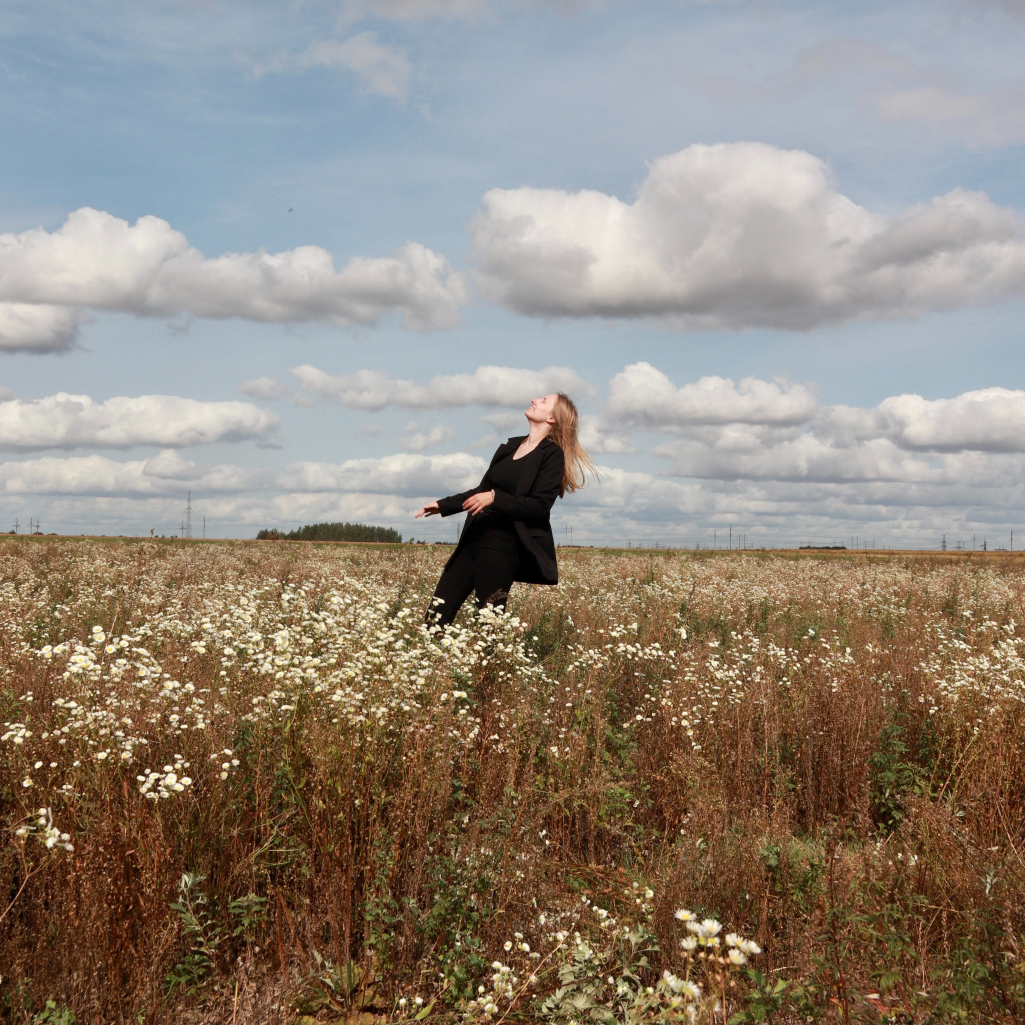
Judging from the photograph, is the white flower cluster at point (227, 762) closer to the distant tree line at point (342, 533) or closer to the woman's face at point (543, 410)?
the woman's face at point (543, 410)

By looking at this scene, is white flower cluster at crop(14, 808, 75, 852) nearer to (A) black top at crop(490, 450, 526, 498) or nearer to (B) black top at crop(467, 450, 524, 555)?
(B) black top at crop(467, 450, 524, 555)

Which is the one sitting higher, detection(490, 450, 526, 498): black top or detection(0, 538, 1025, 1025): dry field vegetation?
detection(490, 450, 526, 498): black top

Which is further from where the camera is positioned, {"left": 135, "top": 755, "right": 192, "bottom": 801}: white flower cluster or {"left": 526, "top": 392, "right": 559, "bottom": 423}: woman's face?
{"left": 526, "top": 392, "right": 559, "bottom": 423}: woman's face

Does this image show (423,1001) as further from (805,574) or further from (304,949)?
(805,574)

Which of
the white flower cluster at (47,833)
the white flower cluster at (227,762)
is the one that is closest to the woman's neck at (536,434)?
the white flower cluster at (227,762)

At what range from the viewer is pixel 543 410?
7.27 metres

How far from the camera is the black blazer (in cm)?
704

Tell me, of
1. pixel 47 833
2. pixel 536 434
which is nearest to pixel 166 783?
pixel 47 833

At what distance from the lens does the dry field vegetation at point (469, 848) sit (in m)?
2.77

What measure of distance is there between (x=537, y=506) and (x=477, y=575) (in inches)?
34.9

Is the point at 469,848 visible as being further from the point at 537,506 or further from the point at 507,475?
the point at 507,475

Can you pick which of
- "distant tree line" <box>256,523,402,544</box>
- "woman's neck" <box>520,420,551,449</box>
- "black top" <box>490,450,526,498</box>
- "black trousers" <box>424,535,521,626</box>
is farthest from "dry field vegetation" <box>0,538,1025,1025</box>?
"distant tree line" <box>256,523,402,544</box>

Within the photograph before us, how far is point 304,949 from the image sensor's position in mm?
3117

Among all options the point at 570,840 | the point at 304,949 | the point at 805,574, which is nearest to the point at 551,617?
the point at 570,840
